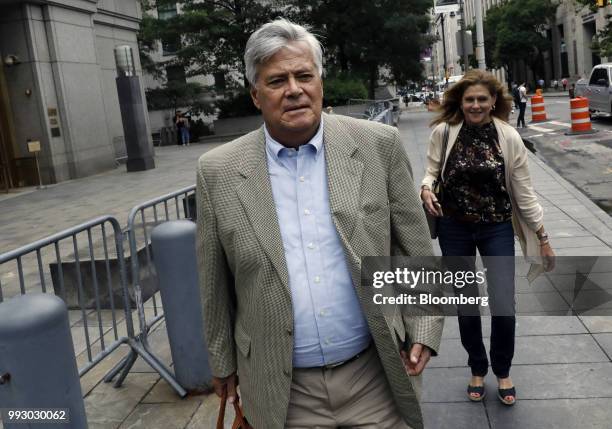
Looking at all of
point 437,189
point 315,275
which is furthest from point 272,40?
point 437,189

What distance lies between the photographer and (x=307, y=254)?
2225mm

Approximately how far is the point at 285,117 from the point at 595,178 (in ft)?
38.0

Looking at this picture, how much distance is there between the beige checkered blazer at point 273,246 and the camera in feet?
7.30

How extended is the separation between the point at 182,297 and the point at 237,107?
102ft

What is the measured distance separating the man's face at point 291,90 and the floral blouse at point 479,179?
5.83 feet

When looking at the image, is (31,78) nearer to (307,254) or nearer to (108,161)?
(108,161)

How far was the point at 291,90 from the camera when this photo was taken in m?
2.23

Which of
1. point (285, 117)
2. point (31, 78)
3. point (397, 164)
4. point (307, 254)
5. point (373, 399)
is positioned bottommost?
point (373, 399)

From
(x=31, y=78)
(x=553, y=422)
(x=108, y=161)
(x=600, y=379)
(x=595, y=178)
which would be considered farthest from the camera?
(x=108, y=161)

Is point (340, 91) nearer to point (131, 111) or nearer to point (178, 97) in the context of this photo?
point (178, 97)

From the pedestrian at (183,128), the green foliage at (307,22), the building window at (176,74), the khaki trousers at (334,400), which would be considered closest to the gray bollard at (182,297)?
the khaki trousers at (334,400)

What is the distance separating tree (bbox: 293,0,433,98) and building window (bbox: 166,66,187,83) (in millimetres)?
7331

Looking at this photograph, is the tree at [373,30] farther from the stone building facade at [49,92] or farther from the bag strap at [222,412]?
the bag strap at [222,412]

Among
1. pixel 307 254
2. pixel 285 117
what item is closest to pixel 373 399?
pixel 307 254
